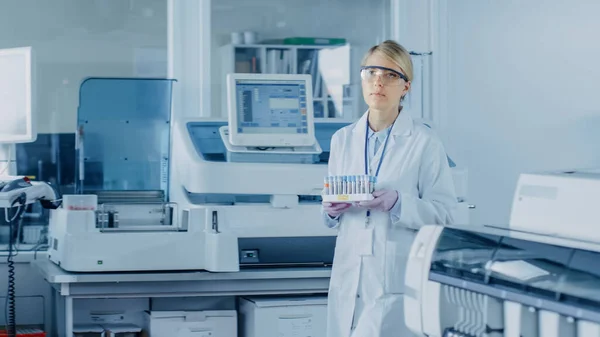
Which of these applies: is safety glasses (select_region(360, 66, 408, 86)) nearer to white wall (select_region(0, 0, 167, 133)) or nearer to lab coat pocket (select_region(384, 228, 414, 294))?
lab coat pocket (select_region(384, 228, 414, 294))

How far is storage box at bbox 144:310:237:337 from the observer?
368cm

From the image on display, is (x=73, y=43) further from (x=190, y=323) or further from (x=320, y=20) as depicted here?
(x=190, y=323)

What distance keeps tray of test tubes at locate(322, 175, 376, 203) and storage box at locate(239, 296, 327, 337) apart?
3.51ft

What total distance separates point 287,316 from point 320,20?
77.9 inches

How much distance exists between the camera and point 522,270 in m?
1.77

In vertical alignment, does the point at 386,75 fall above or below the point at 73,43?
below

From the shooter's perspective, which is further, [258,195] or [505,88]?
[505,88]

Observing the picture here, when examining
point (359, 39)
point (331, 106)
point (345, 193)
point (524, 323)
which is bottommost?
point (524, 323)

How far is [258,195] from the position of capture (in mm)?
3709

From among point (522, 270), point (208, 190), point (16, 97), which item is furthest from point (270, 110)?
point (522, 270)

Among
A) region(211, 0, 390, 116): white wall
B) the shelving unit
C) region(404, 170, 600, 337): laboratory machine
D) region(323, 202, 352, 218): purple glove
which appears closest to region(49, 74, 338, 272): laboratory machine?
region(323, 202, 352, 218): purple glove

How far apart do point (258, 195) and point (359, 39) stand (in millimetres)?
1690

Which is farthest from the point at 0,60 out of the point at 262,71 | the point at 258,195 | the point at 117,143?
the point at 262,71

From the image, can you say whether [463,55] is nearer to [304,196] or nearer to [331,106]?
[331,106]
